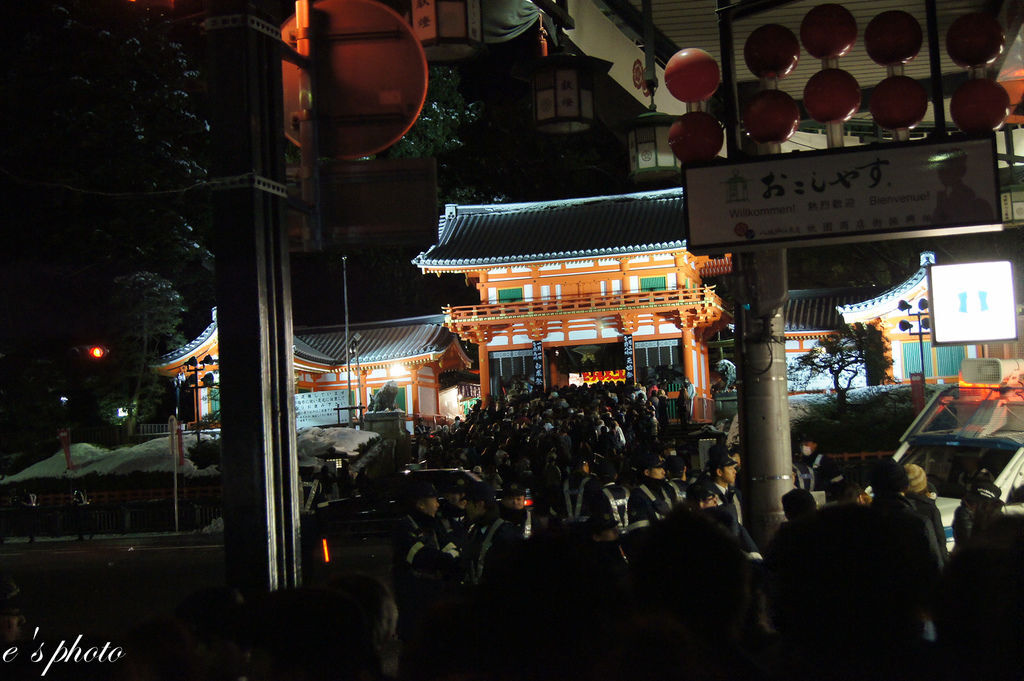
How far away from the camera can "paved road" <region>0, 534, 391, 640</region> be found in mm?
11047

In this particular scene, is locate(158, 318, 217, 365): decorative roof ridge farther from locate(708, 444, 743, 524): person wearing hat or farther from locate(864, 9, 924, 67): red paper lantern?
locate(864, 9, 924, 67): red paper lantern

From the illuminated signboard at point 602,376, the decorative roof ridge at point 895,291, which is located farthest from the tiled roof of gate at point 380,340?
the decorative roof ridge at point 895,291


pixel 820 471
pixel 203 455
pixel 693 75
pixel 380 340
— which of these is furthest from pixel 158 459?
pixel 693 75

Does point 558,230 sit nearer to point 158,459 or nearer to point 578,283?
point 578,283

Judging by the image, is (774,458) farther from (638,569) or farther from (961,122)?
(638,569)

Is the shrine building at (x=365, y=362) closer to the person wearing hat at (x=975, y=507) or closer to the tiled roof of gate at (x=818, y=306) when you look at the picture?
the tiled roof of gate at (x=818, y=306)

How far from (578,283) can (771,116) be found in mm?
29563

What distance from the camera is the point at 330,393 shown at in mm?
32156

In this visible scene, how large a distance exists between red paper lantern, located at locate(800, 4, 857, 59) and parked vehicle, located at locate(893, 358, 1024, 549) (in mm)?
5798

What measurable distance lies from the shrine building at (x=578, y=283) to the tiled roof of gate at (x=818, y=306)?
2742 mm

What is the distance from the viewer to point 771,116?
5.84m

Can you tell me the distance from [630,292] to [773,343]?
27.9 metres

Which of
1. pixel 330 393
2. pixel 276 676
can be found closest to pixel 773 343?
pixel 276 676

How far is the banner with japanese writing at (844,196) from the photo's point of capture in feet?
17.5
